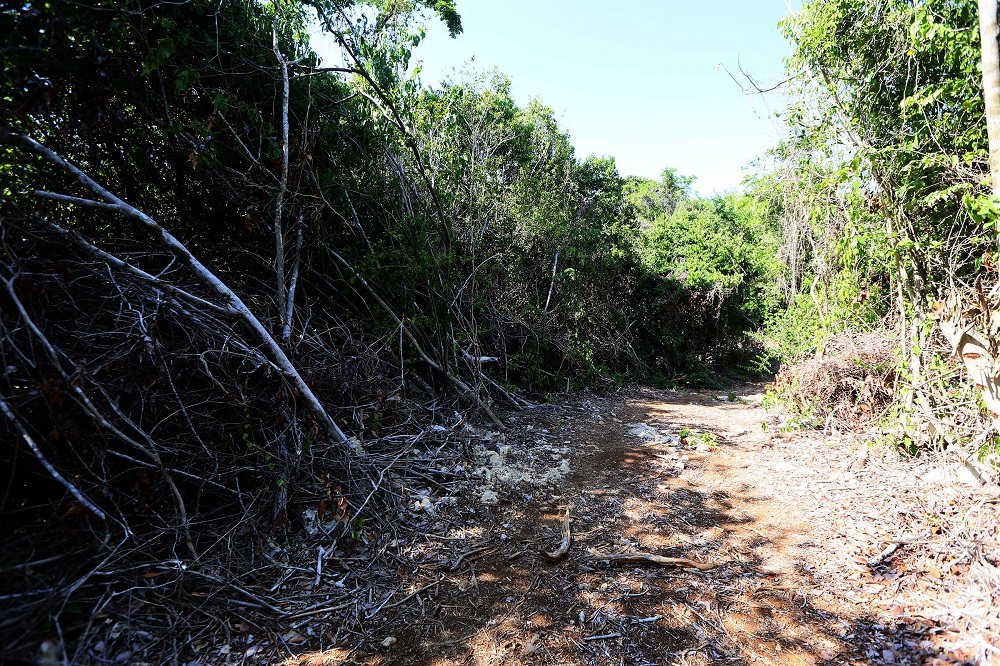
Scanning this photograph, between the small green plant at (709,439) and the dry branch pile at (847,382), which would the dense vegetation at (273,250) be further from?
the small green plant at (709,439)

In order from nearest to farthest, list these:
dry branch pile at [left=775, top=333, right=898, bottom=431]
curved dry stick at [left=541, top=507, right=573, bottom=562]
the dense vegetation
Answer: the dense vegetation → curved dry stick at [left=541, top=507, right=573, bottom=562] → dry branch pile at [left=775, top=333, right=898, bottom=431]

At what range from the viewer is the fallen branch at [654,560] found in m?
2.80

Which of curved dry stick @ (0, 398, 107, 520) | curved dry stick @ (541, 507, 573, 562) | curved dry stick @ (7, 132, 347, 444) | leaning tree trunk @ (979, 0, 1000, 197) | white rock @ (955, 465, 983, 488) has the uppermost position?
leaning tree trunk @ (979, 0, 1000, 197)

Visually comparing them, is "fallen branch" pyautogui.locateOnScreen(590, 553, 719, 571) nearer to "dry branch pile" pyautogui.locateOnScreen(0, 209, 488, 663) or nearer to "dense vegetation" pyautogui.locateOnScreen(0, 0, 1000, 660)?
"dry branch pile" pyautogui.locateOnScreen(0, 209, 488, 663)

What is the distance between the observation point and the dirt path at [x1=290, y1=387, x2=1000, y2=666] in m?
2.16

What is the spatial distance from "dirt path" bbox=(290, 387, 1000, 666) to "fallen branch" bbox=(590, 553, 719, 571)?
0.05m

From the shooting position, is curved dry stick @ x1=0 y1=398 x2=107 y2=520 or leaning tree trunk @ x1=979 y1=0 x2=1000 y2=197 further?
leaning tree trunk @ x1=979 y1=0 x2=1000 y2=197

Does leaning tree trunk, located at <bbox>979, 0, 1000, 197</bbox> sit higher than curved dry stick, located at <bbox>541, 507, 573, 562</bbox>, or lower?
higher

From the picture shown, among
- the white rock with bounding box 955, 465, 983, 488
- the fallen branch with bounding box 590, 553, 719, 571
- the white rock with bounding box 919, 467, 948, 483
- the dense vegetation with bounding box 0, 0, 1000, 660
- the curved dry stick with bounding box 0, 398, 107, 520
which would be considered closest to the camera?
the curved dry stick with bounding box 0, 398, 107, 520

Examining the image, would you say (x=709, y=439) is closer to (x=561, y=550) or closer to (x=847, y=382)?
(x=847, y=382)

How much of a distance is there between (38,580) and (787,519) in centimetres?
444

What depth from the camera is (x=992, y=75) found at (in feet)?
9.84

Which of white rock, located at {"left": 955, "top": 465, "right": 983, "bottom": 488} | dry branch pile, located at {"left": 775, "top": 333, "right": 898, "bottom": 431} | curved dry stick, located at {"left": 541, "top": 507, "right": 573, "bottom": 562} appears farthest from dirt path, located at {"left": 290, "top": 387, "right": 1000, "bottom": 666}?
dry branch pile, located at {"left": 775, "top": 333, "right": 898, "bottom": 431}

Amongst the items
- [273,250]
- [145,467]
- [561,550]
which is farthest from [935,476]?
[273,250]
